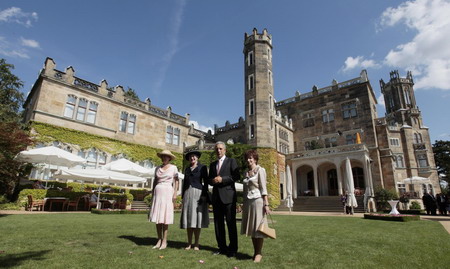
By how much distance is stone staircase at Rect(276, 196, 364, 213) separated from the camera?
70.4ft

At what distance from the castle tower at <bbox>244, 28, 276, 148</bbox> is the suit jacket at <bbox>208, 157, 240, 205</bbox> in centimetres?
2118

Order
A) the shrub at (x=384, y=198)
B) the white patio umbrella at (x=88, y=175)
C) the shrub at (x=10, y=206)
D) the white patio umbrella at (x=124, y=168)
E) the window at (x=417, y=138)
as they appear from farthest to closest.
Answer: the window at (x=417, y=138)
the shrub at (x=384, y=198)
the white patio umbrella at (x=124, y=168)
the white patio umbrella at (x=88, y=175)
the shrub at (x=10, y=206)

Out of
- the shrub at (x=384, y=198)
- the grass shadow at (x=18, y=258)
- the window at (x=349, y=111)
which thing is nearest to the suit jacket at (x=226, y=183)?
the grass shadow at (x=18, y=258)

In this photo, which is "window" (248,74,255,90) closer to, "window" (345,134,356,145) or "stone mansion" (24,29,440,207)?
"stone mansion" (24,29,440,207)

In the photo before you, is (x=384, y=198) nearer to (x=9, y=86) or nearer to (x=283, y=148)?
(x=283, y=148)

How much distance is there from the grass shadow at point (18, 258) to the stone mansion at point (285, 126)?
18177 mm

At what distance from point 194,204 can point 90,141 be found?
19272 millimetres

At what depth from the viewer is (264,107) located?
2642 centimetres

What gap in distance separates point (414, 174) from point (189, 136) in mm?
31064

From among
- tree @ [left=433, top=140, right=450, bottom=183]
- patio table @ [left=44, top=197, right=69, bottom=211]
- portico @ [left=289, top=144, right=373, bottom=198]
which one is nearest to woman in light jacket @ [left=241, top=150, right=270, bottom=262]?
patio table @ [left=44, top=197, right=69, bottom=211]

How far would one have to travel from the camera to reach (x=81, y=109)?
815 inches

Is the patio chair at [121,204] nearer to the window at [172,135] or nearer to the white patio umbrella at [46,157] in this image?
the white patio umbrella at [46,157]

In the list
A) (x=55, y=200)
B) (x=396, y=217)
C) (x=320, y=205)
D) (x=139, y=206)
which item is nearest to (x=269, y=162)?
(x=320, y=205)

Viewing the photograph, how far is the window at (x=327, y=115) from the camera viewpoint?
30805 millimetres
